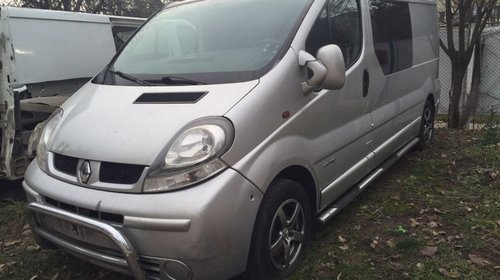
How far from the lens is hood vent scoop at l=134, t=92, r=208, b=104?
8.59 ft

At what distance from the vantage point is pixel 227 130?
238 centimetres

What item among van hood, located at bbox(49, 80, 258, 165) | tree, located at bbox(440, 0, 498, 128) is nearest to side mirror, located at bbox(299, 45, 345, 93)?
van hood, located at bbox(49, 80, 258, 165)

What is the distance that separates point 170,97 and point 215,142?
1.73 ft

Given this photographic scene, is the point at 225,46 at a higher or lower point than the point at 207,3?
lower

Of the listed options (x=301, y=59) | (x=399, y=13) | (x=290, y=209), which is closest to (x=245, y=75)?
(x=301, y=59)

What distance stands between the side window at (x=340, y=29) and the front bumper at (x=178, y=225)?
1.27 m

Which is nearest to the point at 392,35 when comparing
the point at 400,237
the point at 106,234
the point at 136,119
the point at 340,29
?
the point at 340,29

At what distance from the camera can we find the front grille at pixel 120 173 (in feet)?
7.72

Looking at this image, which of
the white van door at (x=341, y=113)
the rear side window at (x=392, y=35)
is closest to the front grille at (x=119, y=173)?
the white van door at (x=341, y=113)

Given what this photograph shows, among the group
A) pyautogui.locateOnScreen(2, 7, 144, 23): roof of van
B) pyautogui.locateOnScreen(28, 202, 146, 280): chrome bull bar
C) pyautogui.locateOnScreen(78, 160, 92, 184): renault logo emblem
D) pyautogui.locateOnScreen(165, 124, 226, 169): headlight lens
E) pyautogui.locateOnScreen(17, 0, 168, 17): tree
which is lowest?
pyautogui.locateOnScreen(28, 202, 146, 280): chrome bull bar

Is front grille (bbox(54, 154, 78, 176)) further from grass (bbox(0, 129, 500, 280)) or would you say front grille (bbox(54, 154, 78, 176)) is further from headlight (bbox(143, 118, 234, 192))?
grass (bbox(0, 129, 500, 280))

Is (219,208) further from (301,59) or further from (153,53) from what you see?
(153,53)

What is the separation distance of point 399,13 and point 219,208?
3.30 m

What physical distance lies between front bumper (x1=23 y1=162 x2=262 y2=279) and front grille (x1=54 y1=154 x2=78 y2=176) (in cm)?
23
